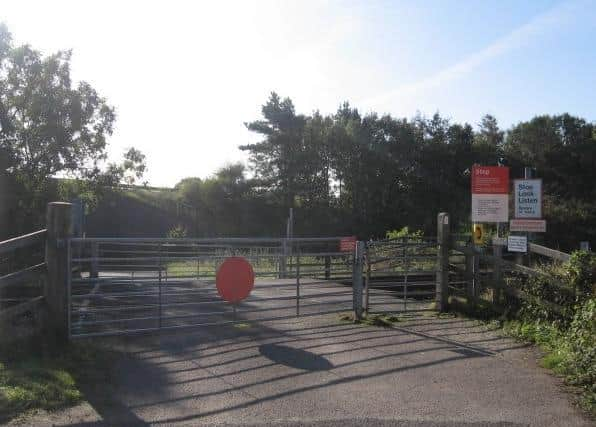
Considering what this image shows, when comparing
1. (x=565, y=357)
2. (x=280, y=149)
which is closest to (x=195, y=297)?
(x=565, y=357)

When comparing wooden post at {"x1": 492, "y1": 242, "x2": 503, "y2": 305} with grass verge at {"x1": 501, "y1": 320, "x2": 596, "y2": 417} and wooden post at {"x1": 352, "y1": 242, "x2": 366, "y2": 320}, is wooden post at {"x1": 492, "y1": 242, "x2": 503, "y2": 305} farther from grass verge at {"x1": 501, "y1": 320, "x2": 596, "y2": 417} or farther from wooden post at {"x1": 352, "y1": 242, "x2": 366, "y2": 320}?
wooden post at {"x1": 352, "y1": 242, "x2": 366, "y2": 320}

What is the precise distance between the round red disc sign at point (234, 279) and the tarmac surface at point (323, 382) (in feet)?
1.75

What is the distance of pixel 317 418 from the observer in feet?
17.7

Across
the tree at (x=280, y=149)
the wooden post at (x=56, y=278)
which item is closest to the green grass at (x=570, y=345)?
the wooden post at (x=56, y=278)

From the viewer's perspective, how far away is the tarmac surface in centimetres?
544

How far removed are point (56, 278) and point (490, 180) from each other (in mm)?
7481

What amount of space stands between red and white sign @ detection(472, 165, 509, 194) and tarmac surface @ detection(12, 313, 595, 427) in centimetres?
301

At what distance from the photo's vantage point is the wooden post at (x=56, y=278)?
7707 millimetres

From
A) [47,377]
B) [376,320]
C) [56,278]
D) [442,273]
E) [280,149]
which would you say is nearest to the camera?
[47,377]

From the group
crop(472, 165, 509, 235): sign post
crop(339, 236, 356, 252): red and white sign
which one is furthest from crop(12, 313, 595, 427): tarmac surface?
crop(472, 165, 509, 235): sign post

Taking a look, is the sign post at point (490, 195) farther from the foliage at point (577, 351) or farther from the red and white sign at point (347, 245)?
the foliage at point (577, 351)

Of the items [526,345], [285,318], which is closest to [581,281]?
[526,345]

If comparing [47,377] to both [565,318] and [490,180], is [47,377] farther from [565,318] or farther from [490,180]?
[490,180]

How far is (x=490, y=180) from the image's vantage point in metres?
11.3
